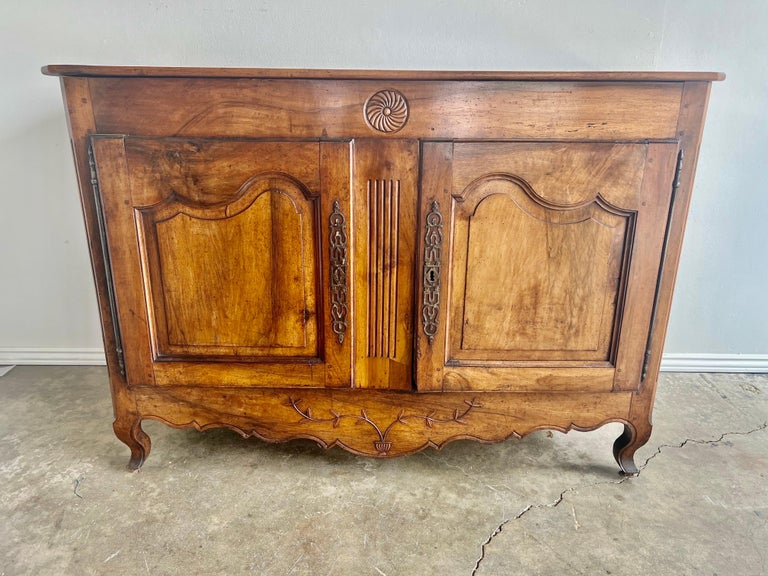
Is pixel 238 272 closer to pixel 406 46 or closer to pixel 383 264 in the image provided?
pixel 383 264

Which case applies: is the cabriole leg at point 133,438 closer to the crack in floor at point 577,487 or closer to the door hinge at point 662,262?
the crack in floor at point 577,487

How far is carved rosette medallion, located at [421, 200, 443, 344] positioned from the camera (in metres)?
1.21

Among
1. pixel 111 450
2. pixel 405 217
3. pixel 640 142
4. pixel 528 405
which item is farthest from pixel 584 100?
pixel 111 450

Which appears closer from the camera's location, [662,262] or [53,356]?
[662,262]

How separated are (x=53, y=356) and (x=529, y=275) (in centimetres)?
210

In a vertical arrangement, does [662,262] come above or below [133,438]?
above

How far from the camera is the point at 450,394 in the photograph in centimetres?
135

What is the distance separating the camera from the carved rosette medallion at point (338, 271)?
3.98 feet

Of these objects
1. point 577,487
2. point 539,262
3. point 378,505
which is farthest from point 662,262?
point 378,505

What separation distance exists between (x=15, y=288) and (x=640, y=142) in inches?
96.0

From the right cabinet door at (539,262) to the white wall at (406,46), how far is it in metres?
0.79

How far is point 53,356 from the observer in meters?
2.15

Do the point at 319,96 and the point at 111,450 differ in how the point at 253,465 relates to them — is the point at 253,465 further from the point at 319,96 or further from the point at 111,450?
the point at 319,96

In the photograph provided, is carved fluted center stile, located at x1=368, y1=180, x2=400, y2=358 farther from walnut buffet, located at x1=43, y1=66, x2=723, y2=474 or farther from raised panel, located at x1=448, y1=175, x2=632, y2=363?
raised panel, located at x1=448, y1=175, x2=632, y2=363
